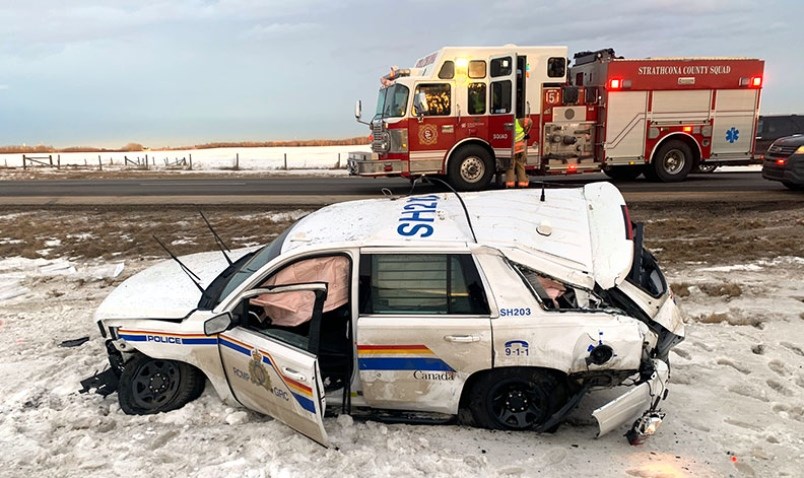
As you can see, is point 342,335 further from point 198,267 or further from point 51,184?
point 51,184

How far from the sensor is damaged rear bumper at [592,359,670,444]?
11.8 ft

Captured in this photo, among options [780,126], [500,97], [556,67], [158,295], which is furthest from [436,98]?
[780,126]

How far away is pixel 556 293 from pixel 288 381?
74.5 inches

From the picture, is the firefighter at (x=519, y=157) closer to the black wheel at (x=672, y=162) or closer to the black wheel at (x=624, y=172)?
the black wheel at (x=672, y=162)

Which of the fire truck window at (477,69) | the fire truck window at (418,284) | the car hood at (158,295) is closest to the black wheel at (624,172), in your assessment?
the fire truck window at (477,69)

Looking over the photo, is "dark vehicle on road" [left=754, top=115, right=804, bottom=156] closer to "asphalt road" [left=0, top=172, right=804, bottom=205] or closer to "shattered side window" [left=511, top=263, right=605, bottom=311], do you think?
"asphalt road" [left=0, top=172, right=804, bottom=205]

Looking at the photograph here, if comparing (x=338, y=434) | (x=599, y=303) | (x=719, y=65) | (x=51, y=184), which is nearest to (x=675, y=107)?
(x=719, y=65)

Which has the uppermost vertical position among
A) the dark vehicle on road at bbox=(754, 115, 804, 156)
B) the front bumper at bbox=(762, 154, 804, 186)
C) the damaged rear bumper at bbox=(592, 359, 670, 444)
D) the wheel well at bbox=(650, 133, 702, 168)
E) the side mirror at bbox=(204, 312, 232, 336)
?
the dark vehicle on road at bbox=(754, 115, 804, 156)

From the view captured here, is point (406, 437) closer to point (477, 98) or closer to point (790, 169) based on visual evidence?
point (477, 98)

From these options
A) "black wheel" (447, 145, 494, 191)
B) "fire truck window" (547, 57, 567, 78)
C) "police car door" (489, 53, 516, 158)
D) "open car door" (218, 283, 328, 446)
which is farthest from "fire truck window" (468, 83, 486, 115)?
"open car door" (218, 283, 328, 446)

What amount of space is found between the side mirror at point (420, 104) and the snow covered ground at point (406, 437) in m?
10.2

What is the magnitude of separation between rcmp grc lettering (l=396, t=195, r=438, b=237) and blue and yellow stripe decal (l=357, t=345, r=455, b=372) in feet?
2.58

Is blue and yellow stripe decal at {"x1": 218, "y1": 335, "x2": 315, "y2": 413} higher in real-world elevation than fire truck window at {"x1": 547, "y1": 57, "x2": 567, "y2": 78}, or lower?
lower

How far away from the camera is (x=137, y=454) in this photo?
12.4 feet
